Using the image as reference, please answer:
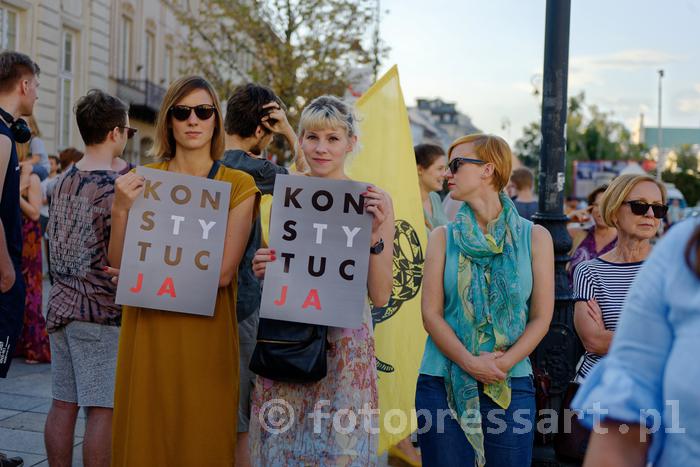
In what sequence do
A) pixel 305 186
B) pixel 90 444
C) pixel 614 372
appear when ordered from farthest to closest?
pixel 90 444 < pixel 305 186 < pixel 614 372

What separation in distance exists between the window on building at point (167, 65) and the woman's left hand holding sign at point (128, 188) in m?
29.5

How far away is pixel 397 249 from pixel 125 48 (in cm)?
2447

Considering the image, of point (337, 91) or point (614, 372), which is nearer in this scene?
point (614, 372)

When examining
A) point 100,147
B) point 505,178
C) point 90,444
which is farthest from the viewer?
point 100,147

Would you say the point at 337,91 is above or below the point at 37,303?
above

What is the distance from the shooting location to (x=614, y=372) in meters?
1.53

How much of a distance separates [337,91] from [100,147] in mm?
18033

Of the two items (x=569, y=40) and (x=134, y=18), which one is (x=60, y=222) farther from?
(x=134, y=18)

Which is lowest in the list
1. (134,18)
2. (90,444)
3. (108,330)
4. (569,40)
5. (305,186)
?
(90,444)

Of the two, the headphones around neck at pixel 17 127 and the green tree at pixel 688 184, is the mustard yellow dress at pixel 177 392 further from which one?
the green tree at pixel 688 184

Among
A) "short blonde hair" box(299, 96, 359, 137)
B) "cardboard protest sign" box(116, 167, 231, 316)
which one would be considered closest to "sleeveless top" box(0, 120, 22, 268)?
"cardboard protest sign" box(116, 167, 231, 316)

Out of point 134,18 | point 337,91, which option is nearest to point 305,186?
point 337,91

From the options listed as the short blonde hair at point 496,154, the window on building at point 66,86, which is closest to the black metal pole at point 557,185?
the short blonde hair at point 496,154

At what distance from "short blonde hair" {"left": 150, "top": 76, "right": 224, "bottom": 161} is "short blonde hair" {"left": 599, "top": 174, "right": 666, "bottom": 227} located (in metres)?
2.02
